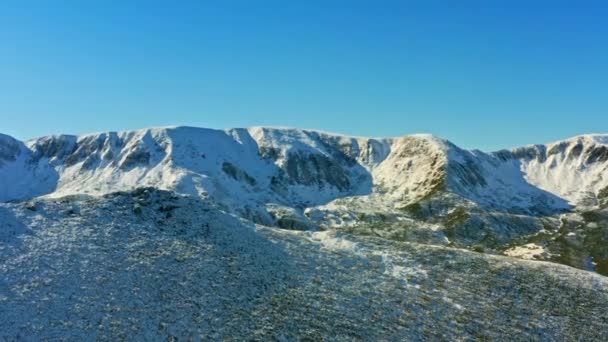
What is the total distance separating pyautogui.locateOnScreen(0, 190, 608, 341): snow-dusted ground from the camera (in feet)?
104

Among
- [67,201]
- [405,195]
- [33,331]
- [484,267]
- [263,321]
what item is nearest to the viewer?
[33,331]

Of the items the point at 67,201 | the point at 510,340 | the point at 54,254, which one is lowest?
the point at 510,340

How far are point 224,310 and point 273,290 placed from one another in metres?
4.89

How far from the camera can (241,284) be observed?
123 feet

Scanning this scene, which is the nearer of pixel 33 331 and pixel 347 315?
pixel 33 331

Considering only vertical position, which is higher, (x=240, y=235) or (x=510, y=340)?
(x=240, y=235)

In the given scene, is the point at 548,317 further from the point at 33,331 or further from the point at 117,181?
the point at 117,181

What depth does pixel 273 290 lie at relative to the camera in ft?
122

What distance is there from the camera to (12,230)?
4141 centimetres

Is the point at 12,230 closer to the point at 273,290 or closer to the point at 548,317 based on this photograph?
the point at 273,290

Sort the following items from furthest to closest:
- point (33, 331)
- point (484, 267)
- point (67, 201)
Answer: point (67, 201), point (484, 267), point (33, 331)

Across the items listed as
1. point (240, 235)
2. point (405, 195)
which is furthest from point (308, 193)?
point (240, 235)

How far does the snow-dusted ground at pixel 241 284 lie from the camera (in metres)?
31.8

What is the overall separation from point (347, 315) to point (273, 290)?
5.96m
